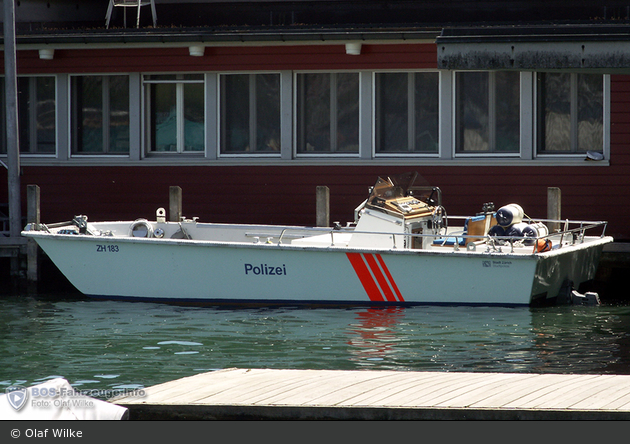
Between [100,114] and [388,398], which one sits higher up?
[100,114]

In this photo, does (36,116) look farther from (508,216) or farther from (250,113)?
(508,216)

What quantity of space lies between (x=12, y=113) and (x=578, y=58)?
30.3 ft

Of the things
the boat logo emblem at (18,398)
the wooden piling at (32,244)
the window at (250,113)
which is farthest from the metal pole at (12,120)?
the boat logo emblem at (18,398)

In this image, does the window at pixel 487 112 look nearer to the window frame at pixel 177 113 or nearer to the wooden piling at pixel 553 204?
the wooden piling at pixel 553 204

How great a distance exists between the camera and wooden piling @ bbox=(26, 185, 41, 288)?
1355cm

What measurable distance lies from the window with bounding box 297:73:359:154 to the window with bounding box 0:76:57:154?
4.23 m

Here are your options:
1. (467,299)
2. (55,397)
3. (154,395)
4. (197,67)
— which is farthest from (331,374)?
(197,67)

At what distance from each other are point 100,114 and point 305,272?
587 cm

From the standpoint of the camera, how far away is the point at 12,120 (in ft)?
44.9

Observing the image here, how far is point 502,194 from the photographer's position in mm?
14266

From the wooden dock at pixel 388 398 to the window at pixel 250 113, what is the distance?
359 inches

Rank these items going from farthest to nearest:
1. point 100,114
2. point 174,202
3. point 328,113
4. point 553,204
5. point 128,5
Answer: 1. point 128,5
2. point 100,114
3. point 328,113
4. point 174,202
5. point 553,204

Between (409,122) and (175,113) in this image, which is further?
(175,113)

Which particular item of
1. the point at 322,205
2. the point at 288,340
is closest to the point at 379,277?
the point at 288,340
